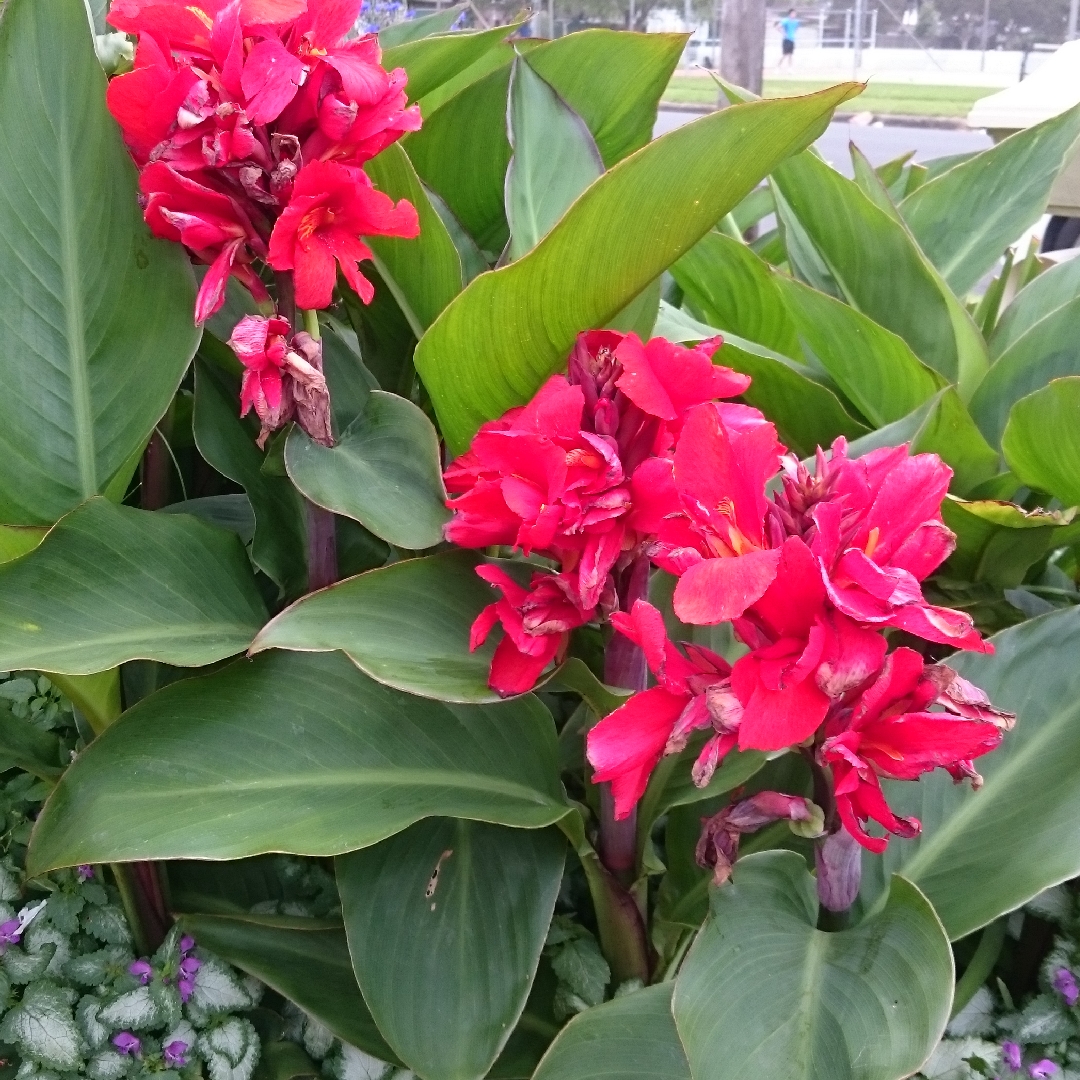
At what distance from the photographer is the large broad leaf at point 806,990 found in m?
0.53

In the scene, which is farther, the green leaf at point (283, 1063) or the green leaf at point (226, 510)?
the green leaf at point (226, 510)

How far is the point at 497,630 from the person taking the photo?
679 mm

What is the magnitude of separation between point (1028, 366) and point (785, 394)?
0.25 m

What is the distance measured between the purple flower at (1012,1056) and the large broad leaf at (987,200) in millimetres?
795

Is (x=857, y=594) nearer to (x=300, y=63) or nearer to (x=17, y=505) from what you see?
(x=300, y=63)

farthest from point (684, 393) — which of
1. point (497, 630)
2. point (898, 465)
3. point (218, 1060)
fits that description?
point (218, 1060)

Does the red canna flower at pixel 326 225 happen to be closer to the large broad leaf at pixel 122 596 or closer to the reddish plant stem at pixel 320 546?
the reddish plant stem at pixel 320 546

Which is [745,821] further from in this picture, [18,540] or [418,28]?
[418,28]

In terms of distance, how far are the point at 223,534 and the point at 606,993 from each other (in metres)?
Answer: 0.48

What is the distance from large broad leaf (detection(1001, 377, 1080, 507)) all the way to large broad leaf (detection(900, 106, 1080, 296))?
1.22ft

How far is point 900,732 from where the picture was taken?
1.55 feet

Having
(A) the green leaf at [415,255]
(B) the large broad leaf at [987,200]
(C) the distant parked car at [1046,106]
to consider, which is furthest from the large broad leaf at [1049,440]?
(C) the distant parked car at [1046,106]

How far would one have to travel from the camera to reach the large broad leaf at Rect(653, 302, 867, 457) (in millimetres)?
853

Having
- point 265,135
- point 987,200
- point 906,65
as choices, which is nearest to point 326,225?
point 265,135
